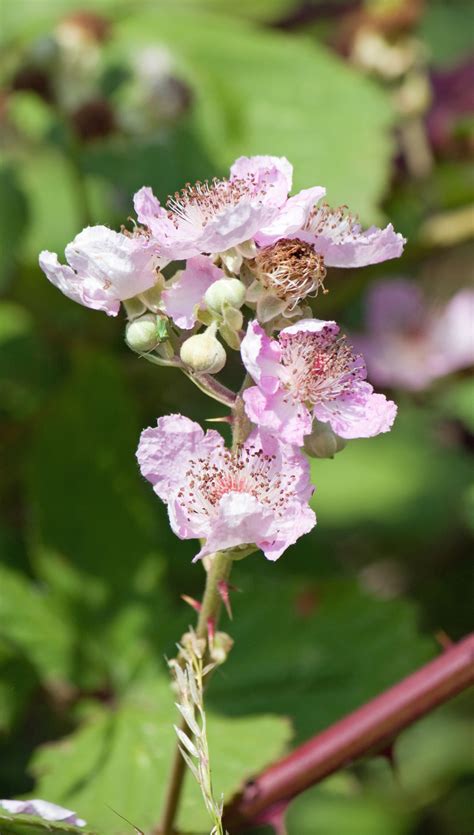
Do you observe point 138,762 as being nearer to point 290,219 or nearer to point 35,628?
point 35,628

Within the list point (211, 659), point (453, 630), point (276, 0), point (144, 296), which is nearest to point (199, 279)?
point (144, 296)

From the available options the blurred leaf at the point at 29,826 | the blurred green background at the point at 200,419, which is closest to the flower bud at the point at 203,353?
the blurred leaf at the point at 29,826

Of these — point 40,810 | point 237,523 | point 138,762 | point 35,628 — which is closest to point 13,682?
point 35,628

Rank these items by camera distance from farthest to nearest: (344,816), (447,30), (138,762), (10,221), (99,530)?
(447,30) → (10,221) → (344,816) → (99,530) → (138,762)

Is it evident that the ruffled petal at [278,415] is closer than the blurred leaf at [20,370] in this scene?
Yes

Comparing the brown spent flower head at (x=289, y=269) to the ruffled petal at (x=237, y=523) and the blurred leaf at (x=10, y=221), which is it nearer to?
the ruffled petal at (x=237, y=523)

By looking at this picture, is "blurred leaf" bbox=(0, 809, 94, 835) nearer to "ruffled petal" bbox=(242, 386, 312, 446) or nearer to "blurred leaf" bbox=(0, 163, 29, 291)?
"ruffled petal" bbox=(242, 386, 312, 446)

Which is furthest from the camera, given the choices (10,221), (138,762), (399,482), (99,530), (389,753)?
(399,482)
